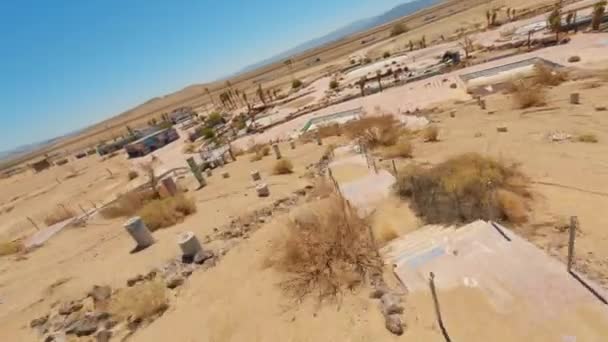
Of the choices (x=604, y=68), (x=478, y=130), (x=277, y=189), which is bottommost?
(x=604, y=68)

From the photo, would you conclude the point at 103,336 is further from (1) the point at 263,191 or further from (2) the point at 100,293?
(1) the point at 263,191

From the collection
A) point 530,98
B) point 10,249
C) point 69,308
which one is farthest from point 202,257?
point 530,98

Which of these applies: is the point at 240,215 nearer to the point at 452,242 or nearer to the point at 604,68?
the point at 452,242

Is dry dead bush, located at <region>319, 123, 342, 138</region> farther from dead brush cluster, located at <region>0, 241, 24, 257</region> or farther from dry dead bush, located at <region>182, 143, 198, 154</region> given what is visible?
dry dead bush, located at <region>182, 143, 198, 154</region>

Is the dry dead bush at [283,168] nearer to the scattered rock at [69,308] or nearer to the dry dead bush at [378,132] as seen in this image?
the dry dead bush at [378,132]

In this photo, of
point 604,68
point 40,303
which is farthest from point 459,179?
point 604,68

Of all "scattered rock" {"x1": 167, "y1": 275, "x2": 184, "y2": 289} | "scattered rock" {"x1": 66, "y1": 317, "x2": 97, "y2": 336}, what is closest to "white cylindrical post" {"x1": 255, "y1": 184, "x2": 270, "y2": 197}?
"scattered rock" {"x1": 167, "y1": 275, "x2": 184, "y2": 289}

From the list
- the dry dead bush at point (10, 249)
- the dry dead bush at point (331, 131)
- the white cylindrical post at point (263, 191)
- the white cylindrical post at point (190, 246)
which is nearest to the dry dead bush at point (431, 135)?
the dry dead bush at point (331, 131)
